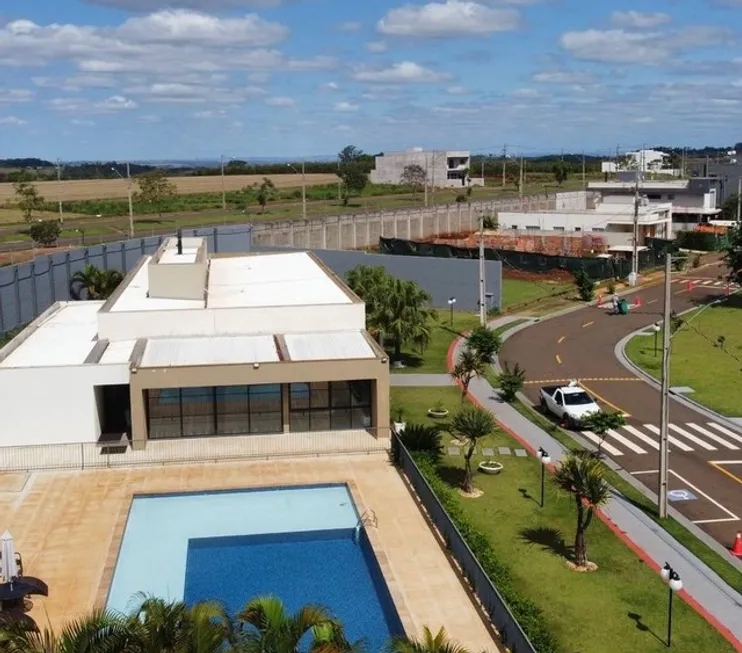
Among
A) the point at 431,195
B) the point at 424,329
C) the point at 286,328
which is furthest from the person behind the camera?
the point at 431,195

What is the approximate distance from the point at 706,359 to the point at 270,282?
23.0 m

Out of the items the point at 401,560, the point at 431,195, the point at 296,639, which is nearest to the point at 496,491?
the point at 401,560

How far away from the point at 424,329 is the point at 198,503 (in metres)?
18.2

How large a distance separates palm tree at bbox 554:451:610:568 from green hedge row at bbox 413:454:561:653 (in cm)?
214

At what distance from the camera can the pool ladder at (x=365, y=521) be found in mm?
27064

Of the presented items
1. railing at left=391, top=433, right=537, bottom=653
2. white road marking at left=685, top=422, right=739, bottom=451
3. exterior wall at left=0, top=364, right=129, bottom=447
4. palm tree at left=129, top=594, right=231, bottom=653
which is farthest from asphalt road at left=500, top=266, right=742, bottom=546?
exterior wall at left=0, top=364, right=129, bottom=447

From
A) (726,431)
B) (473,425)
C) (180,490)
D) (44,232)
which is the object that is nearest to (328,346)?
(180,490)

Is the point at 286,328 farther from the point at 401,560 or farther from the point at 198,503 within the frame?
the point at 401,560

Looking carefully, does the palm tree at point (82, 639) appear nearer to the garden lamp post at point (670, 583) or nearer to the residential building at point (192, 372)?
the garden lamp post at point (670, 583)

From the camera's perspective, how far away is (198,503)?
96.9 feet

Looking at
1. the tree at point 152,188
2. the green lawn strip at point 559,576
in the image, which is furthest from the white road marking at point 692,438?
the tree at point 152,188

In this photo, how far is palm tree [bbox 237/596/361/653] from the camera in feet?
47.4

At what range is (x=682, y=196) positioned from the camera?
112375 millimetres

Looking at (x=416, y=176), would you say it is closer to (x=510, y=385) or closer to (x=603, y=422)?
(x=510, y=385)
